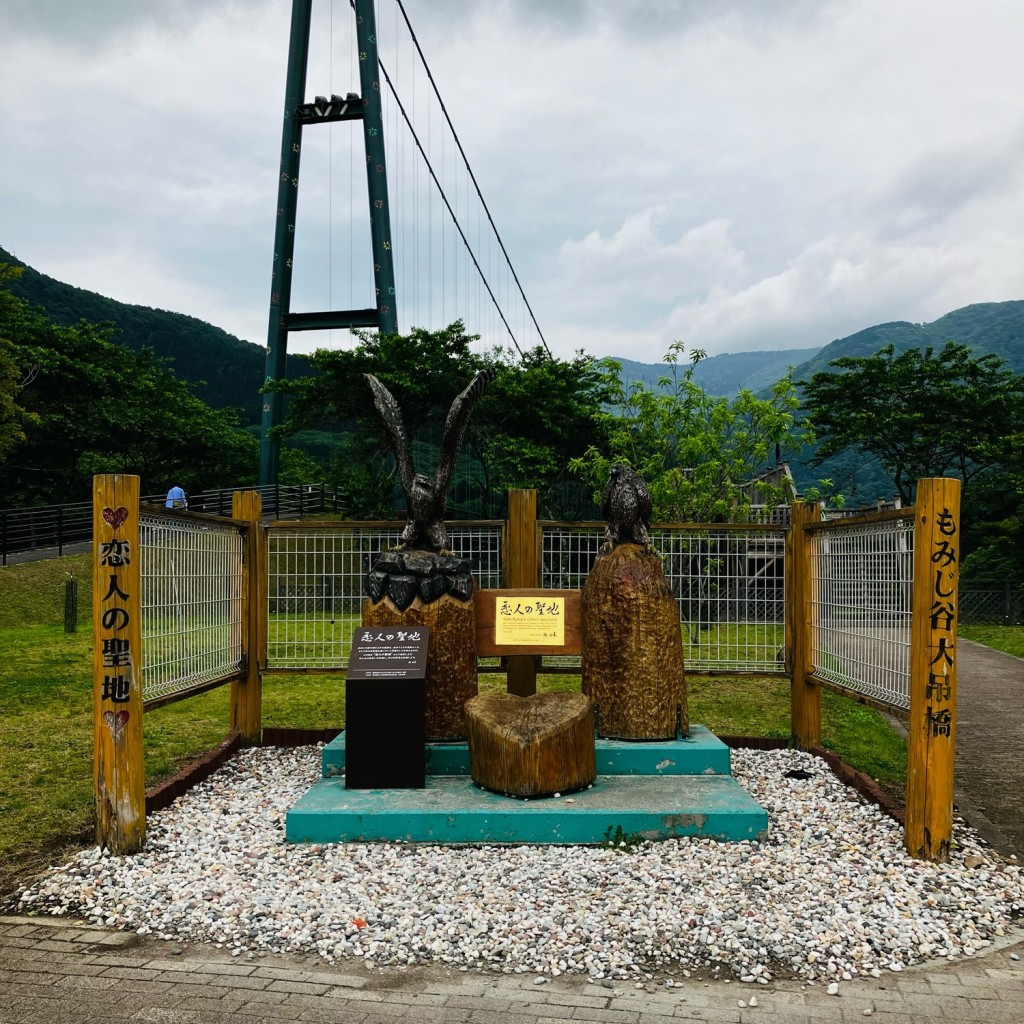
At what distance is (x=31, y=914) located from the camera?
11.8 ft

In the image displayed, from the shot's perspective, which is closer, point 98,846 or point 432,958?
point 432,958

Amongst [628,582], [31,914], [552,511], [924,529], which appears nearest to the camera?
[31,914]

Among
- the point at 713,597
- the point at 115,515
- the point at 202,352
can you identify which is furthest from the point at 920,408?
the point at 202,352

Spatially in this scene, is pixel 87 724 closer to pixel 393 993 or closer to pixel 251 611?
pixel 251 611

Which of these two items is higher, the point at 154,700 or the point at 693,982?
the point at 154,700

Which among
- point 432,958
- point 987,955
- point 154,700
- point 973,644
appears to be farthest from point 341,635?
point 973,644

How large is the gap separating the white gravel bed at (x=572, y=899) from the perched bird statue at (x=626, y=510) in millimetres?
1785

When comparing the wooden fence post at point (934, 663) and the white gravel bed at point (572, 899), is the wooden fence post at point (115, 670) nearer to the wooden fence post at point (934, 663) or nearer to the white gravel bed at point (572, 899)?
the white gravel bed at point (572, 899)

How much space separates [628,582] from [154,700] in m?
2.61

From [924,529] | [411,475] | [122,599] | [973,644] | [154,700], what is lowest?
[973,644]

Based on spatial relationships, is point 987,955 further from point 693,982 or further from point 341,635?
point 341,635

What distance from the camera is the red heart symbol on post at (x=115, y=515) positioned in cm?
418

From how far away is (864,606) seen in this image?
502 cm

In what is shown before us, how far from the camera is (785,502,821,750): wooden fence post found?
19.5 feet
